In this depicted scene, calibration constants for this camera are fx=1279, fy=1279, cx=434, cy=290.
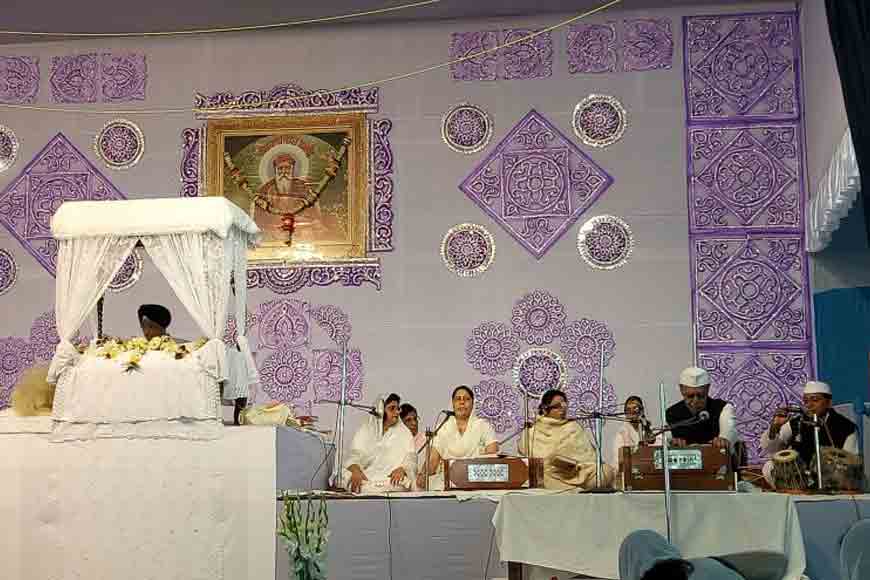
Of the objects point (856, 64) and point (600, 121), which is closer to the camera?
point (856, 64)

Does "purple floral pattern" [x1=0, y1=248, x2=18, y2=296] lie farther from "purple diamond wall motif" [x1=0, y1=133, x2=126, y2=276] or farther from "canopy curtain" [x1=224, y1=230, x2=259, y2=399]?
"canopy curtain" [x1=224, y1=230, x2=259, y2=399]

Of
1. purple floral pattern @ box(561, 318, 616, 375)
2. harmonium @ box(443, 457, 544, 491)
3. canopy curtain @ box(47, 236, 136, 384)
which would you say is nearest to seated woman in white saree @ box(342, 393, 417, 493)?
harmonium @ box(443, 457, 544, 491)

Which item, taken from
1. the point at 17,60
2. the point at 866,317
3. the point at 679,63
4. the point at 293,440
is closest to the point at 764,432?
the point at 866,317

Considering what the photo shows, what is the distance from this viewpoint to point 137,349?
7453 millimetres

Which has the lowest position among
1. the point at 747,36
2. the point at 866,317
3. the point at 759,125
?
the point at 866,317

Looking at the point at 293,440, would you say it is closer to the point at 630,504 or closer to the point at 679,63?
the point at 630,504

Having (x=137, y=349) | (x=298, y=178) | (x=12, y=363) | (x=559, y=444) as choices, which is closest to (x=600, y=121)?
(x=298, y=178)

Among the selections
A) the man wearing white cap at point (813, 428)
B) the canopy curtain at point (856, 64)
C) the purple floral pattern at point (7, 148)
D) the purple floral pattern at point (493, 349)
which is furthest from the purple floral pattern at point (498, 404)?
the canopy curtain at point (856, 64)

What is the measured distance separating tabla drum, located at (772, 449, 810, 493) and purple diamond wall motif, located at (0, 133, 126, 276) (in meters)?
5.97

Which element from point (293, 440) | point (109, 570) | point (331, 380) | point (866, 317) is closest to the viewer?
point (109, 570)

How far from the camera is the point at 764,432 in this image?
384 inches

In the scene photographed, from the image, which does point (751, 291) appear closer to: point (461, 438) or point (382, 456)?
point (461, 438)

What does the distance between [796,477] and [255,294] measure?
4.85 meters

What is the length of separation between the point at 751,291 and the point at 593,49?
2.36 metres
